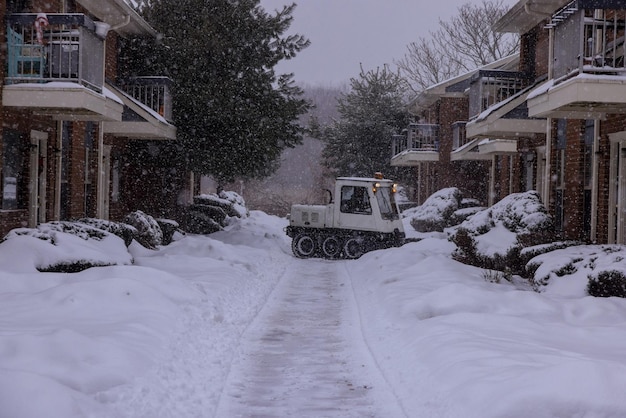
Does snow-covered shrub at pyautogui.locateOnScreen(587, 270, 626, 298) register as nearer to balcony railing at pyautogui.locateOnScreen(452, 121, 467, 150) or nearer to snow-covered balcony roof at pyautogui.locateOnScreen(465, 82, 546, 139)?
snow-covered balcony roof at pyautogui.locateOnScreen(465, 82, 546, 139)

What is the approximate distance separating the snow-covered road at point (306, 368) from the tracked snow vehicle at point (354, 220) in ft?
25.6

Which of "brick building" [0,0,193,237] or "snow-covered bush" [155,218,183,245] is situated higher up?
"brick building" [0,0,193,237]

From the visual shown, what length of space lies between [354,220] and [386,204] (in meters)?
0.98

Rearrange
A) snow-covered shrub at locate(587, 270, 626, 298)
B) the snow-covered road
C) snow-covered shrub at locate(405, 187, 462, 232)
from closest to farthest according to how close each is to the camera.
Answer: the snow-covered road, snow-covered shrub at locate(587, 270, 626, 298), snow-covered shrub at locate(405, 187, 462, 232)

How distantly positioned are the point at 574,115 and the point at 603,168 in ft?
4.29

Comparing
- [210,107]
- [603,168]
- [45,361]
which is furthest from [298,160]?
[45,361]

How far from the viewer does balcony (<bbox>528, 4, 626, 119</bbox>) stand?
12.4 m

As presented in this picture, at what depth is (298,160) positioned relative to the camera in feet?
320

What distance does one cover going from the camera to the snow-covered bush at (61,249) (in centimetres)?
1197

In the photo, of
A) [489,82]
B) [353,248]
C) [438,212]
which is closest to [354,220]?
[353,248]

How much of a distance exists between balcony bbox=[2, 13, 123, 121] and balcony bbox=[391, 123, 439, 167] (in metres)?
22.0

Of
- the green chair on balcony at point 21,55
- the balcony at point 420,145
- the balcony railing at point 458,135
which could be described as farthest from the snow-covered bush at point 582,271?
the balcony at point 420,145

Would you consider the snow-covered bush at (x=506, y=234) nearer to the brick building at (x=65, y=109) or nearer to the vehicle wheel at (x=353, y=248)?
the vehicle wheel at (x=353, y=248)

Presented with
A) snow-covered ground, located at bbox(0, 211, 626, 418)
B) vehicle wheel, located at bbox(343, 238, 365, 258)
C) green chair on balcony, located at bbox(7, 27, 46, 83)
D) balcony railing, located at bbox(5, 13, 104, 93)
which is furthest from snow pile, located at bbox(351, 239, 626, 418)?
green chair on balcony, located at bbox(7, 27, 46, 83)
